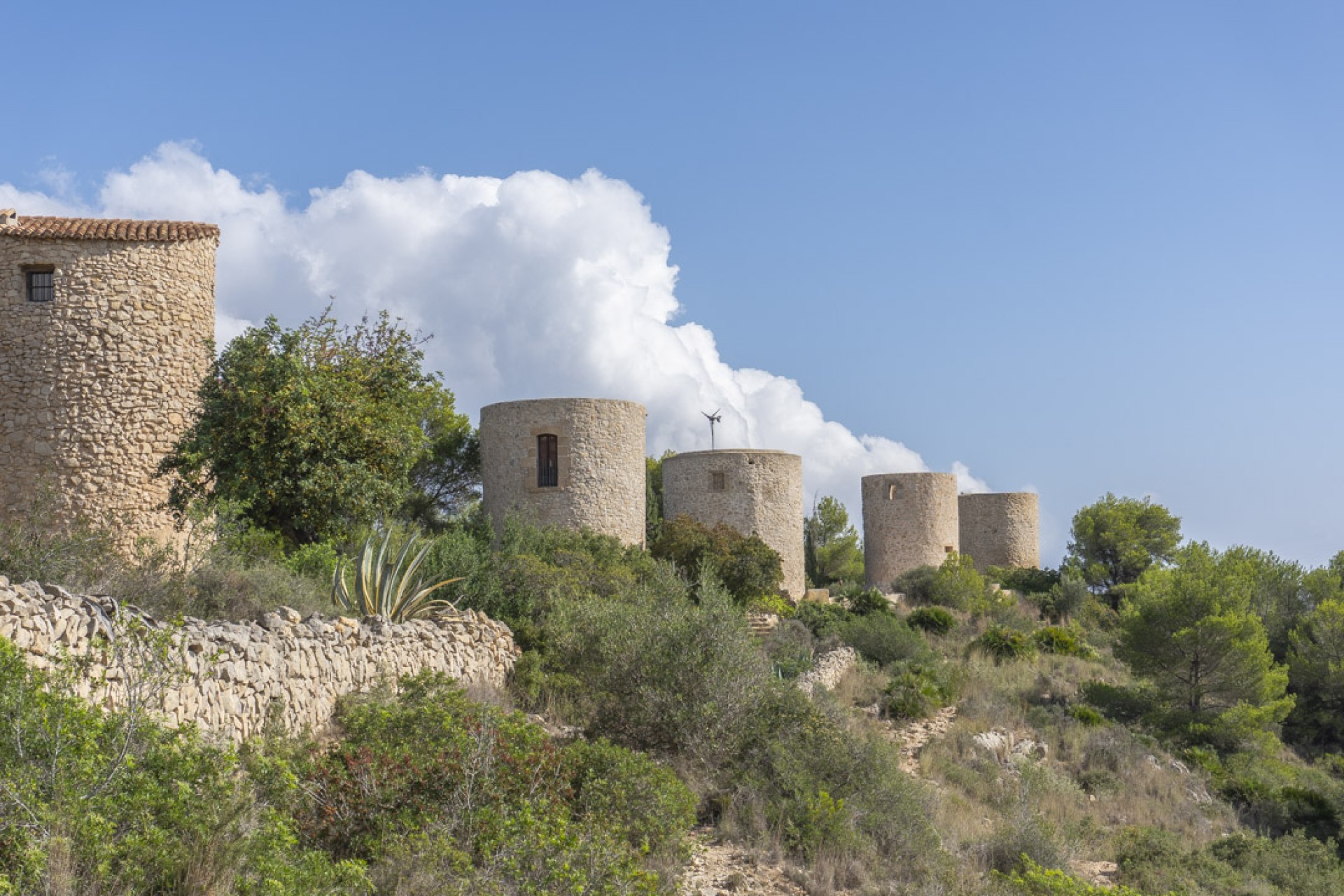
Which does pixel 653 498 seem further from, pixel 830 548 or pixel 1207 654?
pixel 1207 654

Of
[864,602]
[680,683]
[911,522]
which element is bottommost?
[864,602]

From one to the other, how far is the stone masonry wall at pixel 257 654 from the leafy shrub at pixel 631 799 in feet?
7.09

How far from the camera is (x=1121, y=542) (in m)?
33.3

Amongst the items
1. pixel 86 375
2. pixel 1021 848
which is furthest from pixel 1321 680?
pixel 86 375

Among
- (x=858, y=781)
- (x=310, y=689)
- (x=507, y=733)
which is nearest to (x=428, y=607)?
(x=310, y=689)

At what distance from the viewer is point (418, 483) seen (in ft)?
82.1

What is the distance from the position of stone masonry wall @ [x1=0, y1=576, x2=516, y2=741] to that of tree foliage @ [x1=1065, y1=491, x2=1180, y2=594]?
25.3m

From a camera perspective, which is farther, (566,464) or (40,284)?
(566,464)

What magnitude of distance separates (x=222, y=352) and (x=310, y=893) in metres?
11.0

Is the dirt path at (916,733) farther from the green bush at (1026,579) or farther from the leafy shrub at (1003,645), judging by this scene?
the green bush at (1026,579)

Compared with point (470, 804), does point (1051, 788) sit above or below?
below

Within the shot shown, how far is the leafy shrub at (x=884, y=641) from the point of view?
1897 centimetres

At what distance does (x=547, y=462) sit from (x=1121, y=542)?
1996 cm

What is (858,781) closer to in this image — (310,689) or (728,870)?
(728,870)
